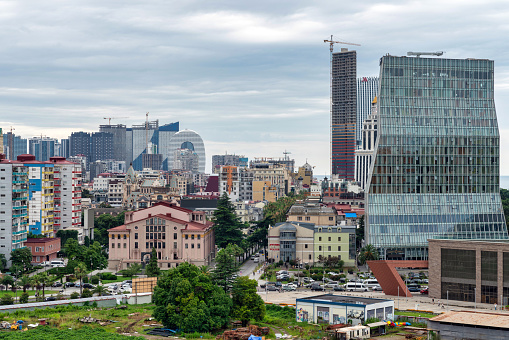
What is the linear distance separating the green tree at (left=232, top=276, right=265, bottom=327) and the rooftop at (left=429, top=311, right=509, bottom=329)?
61.5ft

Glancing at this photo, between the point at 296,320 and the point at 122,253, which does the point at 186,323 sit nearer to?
the point at 296,320

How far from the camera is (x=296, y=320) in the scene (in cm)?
7694

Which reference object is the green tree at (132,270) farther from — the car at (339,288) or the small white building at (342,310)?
the small white building at (342,310)

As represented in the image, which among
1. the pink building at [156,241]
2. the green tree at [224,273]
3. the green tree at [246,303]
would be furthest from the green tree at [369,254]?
the green tree at [246,303]

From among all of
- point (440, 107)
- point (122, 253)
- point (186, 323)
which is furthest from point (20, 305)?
point (440, 107)

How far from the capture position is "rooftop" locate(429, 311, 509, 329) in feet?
204

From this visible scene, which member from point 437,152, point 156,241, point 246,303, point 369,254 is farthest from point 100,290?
point 437,152

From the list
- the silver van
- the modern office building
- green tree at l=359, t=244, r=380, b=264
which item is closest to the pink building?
the modern office building

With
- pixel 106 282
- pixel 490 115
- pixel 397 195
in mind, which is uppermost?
pixel 490 115

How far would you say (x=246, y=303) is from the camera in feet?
247

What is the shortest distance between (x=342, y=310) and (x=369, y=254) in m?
48.6

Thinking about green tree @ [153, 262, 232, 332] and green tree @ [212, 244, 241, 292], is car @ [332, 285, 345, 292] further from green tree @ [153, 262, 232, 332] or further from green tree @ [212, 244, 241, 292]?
green tree @ [153, 262, 232, 332]

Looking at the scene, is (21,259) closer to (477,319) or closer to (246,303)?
(246,303)

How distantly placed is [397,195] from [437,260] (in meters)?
42.5
